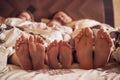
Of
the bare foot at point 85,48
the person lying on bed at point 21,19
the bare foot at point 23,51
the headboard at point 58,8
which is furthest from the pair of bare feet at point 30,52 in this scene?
the headboard at point 58,8

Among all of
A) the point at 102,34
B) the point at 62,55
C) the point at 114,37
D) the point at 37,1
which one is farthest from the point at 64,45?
the point at 37,1

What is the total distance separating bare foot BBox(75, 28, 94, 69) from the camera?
1.08m

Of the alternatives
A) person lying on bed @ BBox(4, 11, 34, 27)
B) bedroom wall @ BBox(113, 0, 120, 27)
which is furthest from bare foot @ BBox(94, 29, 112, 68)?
bedroom wall @ BBox(113, 0, 120, 27)

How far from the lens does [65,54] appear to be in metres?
1.07

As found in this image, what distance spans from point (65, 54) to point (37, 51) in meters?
0.13

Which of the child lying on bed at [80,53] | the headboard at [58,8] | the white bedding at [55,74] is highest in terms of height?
the headboard at [58,8]

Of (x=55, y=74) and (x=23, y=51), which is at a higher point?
(x=23, y=51)

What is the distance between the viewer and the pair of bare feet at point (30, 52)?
3.44 ft

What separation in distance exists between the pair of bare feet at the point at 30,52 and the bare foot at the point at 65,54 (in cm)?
8

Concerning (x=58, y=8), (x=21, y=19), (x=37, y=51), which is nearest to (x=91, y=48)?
(x=37, y=51)

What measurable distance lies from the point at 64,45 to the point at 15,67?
0.86 ft

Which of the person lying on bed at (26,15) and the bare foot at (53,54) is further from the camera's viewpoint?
the person lying on bed at (26,15)

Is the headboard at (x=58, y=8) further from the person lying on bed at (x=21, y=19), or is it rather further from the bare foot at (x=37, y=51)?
the bare foot at (x=37, y=51)

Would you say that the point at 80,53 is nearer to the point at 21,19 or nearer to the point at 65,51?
the point at 65,51
